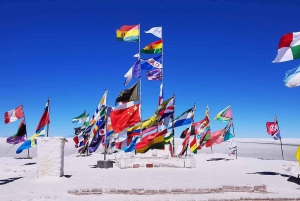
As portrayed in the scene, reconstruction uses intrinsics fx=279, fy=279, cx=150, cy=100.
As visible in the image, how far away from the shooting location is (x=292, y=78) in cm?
1201

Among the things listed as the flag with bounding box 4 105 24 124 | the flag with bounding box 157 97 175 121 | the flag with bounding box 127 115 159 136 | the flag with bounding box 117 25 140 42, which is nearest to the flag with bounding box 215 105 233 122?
the flag with bounding box 157 97 175 121

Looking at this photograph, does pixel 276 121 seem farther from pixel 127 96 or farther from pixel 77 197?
pixel 77 197

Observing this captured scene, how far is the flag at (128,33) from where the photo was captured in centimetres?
2175

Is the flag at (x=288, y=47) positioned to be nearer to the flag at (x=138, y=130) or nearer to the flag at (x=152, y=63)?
the flag at (x=138, y=130)

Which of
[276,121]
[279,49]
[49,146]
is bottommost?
[49,146]

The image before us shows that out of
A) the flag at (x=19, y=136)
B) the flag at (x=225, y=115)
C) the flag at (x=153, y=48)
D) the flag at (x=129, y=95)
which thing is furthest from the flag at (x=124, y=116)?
the flag at (x=19, y=136)

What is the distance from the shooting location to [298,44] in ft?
41.5

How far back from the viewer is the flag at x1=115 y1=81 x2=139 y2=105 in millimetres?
19484

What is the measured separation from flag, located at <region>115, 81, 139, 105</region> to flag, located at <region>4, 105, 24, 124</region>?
1223 cm

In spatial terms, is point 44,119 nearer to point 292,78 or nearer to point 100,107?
point 100,107

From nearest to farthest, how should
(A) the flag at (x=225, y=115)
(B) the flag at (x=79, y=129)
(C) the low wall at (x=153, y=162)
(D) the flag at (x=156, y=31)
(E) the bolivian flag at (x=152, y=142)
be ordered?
1. (E) the bolivian flag at (x=152, y=142)
2. (C) the low wall at (x=153, y=162)
3. (D) the flag at (x=156, y=31)
4. (A) the flag at (x=225, y=115)
5. (B) the flag at (x=79, y=129)

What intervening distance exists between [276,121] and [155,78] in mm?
12727

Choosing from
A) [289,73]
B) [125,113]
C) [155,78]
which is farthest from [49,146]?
[289,73]

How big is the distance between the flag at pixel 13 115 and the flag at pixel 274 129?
76.4ft
